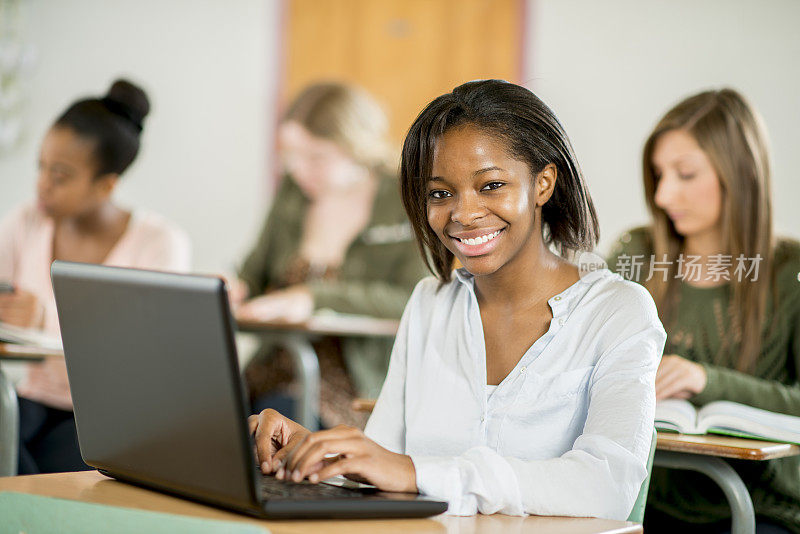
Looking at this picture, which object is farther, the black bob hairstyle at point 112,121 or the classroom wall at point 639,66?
the classroom wall at point 639,66

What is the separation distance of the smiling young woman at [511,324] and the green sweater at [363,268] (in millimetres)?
1703

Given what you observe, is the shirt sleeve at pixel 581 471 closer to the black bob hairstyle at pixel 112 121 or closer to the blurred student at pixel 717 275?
the blurred student at pixel 717 275

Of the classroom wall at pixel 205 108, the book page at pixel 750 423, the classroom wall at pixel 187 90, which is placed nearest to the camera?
the book page at pixel 750 423

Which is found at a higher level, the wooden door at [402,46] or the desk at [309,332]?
the wooden door at [402,46]

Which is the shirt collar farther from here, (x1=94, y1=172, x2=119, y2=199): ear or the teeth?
(x1=94, y1=172, x2=119, y2=199): ear

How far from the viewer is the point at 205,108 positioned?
4.88m

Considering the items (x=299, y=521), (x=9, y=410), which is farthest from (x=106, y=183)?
(x=299, y=521)

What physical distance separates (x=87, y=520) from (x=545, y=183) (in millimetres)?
728

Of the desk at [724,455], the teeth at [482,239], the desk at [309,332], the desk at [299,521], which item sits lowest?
the desk at [309,332]

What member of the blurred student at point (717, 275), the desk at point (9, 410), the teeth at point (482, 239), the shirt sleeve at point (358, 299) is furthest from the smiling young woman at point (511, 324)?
the shirt sleeve at point (358, 299)

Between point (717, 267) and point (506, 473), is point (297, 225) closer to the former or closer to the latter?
point (717, 267)

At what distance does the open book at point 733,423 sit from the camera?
1.48 m

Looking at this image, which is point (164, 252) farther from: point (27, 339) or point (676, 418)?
point (676, 418)

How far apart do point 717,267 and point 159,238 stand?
1385 millimetres
